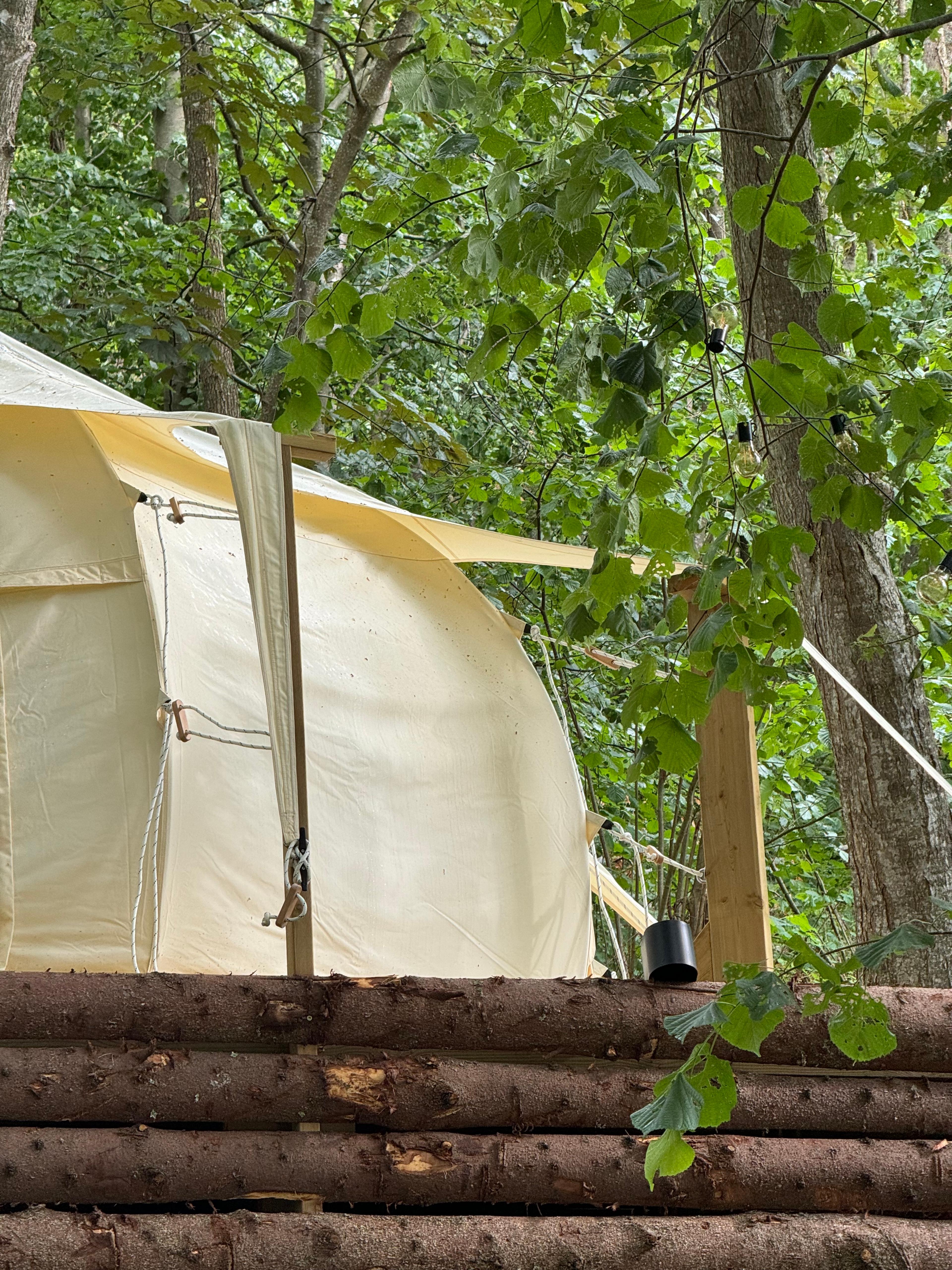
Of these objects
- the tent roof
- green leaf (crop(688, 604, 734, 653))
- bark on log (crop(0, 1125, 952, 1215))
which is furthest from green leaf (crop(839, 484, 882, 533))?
the tent roof

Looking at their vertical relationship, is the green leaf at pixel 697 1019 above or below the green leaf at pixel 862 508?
below

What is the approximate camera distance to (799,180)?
6.02 ft

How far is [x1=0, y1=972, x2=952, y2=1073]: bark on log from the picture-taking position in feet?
7.50

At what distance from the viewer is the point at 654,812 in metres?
7.43

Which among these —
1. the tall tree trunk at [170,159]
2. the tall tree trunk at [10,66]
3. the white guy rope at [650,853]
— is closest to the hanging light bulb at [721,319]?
the white guy rope at [650,853]

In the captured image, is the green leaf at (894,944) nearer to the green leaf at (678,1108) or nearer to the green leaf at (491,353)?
the green leaf at (678,1108)

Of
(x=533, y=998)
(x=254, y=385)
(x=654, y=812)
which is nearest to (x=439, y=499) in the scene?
(x=254, y=385)

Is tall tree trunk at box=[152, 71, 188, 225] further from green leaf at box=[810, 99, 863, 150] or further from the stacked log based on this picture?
green leaf at box=[810, 99, 863, 150]

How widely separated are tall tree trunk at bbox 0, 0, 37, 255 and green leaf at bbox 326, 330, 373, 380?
8.10 feet

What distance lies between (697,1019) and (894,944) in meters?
0.24

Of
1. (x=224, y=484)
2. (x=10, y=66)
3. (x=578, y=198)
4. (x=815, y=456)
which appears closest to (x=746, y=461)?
(x=815, y=456)

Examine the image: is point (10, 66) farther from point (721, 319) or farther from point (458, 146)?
point (721, 319)

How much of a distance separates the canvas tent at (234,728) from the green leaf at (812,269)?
123 centimetres

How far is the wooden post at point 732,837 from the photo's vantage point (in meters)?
2.93
